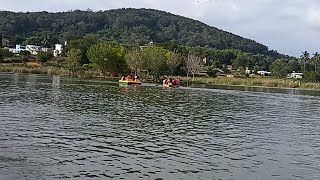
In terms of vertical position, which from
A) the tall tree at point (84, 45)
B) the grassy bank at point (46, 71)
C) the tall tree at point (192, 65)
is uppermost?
the tall tree at point (84, 45)

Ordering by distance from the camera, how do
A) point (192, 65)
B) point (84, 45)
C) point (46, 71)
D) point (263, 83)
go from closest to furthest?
1. point (263, 83)
2. point (46, 71)
3. point (192, 65)
4. point (84, 45)

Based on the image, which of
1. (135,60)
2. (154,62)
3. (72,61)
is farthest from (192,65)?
(72,61)

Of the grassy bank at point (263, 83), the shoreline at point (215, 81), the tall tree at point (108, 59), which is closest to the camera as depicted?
the grassy bank at point (263, 83)

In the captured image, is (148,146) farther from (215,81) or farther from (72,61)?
(72,61)

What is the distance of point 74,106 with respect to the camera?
41.7 m

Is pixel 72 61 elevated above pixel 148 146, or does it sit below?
above

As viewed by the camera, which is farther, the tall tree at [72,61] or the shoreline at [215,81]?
the tall tree at [72,61]

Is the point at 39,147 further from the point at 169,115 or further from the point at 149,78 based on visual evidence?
the point at 149,78

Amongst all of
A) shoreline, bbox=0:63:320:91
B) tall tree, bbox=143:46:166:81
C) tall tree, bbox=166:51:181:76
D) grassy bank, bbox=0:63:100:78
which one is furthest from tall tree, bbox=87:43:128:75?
tall tree, bbox=166:51:181:76

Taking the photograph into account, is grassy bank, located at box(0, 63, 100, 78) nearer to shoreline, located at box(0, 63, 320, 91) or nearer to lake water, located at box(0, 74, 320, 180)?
shoreline, located at box(0, 63, 320, 91)

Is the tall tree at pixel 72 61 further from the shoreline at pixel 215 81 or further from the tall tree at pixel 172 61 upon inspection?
the tall tree at pixel 172 61

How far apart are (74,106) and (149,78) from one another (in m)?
90.8

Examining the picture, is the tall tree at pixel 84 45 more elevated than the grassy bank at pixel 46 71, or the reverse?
the tall tree at pixel 84 45

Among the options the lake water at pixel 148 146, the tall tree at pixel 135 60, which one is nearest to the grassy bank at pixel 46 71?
the tall tree at pixel 135 60
